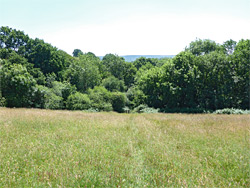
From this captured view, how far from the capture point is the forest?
2505 cm

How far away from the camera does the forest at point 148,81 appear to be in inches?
986

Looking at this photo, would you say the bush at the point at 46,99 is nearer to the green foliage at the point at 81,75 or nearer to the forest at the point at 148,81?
the forest at the point at 148,81

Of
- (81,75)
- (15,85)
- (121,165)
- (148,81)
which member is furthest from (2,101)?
(148,81)

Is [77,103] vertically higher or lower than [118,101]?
higher

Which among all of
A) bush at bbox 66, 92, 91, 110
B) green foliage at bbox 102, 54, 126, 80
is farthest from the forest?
green foliage at bbox 102, 54, 126, 80

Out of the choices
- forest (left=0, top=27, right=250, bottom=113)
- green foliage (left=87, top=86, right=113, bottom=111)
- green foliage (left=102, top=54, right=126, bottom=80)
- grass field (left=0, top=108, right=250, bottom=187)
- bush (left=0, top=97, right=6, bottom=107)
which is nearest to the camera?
grass field (left=0, top=108, right=250, bottom=187)

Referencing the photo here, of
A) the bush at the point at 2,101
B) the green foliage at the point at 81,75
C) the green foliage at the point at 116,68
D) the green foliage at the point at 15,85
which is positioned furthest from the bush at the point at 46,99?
the green foliage at the point at 116,68

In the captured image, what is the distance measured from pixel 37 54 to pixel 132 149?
4163 cm

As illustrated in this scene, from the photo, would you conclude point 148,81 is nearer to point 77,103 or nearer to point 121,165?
point 77,103

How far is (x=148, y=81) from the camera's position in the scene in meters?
38.8

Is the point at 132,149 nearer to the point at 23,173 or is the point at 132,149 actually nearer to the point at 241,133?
the point at 23,173

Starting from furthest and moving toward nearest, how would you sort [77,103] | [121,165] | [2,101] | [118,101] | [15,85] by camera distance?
[118,101]
[77,103]
[15,85]
[2,101]
[121,165]

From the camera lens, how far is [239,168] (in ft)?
14.4

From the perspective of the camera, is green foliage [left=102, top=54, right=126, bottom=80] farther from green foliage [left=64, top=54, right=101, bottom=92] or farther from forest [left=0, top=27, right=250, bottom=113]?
forest [left=0, top=27, right=250, bottom=113]
